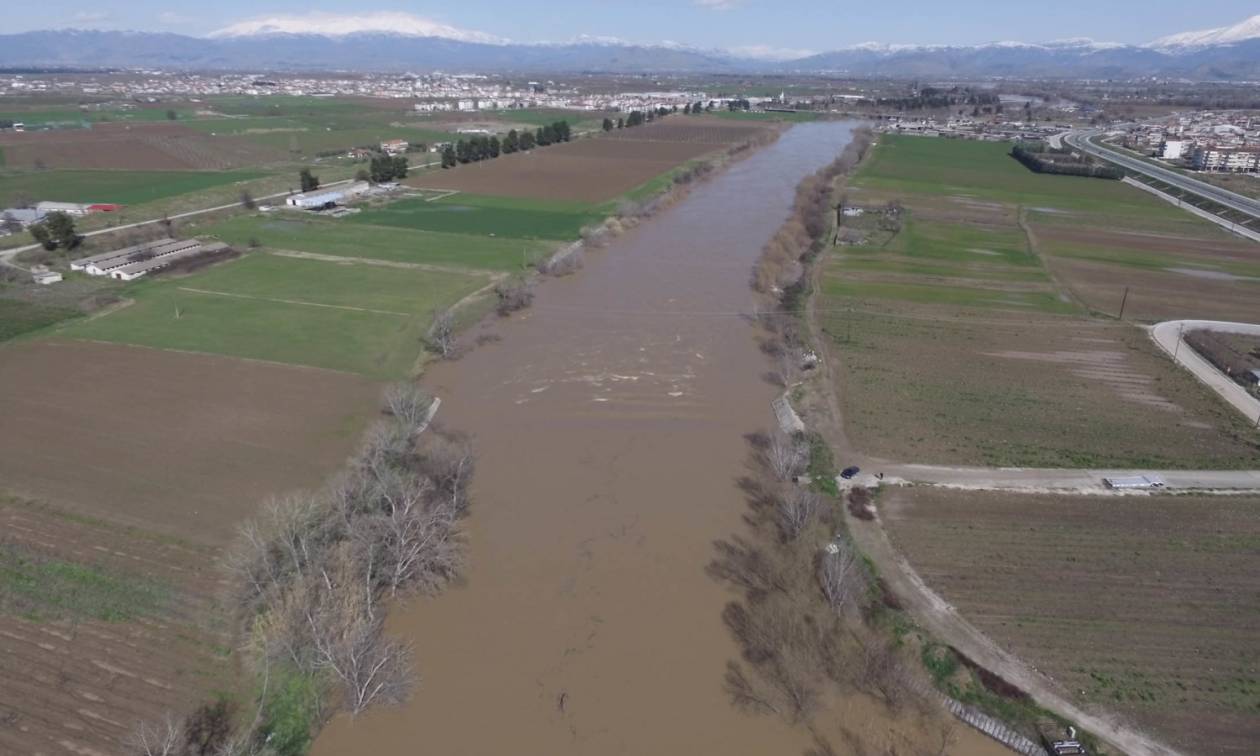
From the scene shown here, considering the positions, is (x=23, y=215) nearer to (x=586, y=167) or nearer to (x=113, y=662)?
(x=586, y=167)

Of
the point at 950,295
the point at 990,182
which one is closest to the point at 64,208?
the point at 950,295

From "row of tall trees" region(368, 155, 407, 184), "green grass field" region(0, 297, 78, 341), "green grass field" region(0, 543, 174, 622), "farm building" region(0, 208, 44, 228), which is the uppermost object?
"row of tall trees" region(368, 155, 407, 184)

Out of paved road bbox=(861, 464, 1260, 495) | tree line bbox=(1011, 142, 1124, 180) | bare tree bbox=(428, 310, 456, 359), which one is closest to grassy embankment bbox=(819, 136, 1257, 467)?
paved road bbox=(861, 464, 1260, 495)

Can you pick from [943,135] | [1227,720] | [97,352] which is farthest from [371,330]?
[943,135]

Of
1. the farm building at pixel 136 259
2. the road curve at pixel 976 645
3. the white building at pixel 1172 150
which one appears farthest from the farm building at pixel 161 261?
the white building at pixel 1172 150

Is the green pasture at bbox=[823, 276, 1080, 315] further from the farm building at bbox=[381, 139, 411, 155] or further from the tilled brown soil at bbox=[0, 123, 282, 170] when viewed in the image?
the tilled brown soil at bbox=[0, 123, 282, 170]

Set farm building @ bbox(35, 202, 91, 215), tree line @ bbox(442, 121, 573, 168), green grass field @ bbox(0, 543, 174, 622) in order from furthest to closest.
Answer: tree line @ bbox(442, 121, 573, 168) → farm building @ bbox(35, 202, 91, 215) → green grass field @ bbox(0, 543, 174, 622)
